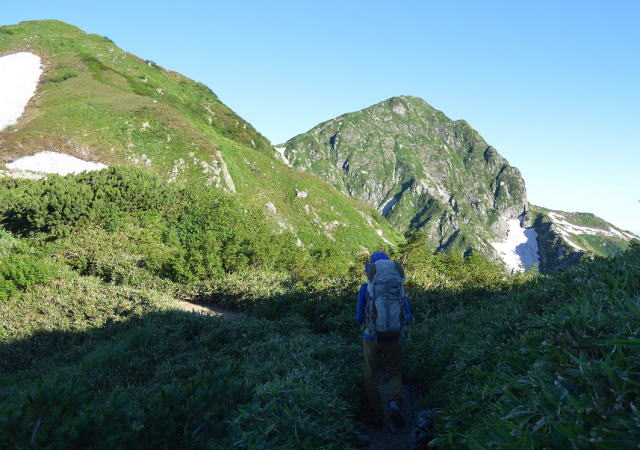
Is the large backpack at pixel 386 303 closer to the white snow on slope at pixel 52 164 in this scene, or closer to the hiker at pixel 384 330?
the hiker at pixel 384 330

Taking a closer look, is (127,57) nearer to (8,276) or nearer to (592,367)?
(8,276)

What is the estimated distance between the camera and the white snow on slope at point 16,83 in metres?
38.0

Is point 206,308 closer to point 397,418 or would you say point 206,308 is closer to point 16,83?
point 397,418

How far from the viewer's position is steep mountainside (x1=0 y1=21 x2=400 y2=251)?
3188 centimetres

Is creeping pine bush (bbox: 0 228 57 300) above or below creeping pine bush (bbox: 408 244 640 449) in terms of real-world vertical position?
below

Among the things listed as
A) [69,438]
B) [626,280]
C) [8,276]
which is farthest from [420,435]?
[8,276]

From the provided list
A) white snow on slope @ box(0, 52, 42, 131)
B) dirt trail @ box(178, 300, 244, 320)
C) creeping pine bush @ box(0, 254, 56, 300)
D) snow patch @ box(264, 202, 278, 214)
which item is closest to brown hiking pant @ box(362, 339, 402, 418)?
dirt trail @ box(178, 300, 244, 320)

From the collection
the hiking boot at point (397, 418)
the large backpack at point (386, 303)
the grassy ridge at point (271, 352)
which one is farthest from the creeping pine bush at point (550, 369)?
the large backpack at point (386, 303)

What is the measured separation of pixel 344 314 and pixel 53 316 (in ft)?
30.0

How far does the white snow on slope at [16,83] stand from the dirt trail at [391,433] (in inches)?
1746

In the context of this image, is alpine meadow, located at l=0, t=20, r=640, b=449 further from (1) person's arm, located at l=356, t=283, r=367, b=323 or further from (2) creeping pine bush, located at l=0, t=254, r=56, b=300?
(1) person's arm, located at l=356, t=283, r=367, b=323

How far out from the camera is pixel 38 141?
3044cm

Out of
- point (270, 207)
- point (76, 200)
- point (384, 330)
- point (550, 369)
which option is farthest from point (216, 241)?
point (270, 207)

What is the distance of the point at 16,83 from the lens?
44.5m
